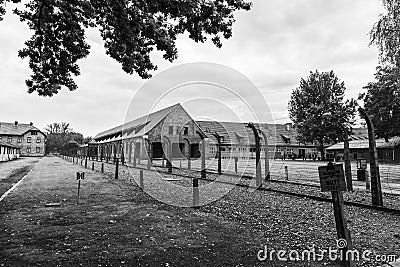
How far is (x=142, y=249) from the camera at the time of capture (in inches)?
182

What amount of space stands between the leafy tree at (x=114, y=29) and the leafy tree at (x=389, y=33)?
1103 centimetres

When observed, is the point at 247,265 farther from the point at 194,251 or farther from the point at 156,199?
the point at 156,199

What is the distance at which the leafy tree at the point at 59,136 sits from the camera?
10581 centimetres

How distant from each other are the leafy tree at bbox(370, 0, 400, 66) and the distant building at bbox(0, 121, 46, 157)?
90573 millimetres

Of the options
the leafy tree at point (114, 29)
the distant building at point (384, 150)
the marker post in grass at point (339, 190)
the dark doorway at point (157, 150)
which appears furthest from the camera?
the dark doorway at point (157, 150)

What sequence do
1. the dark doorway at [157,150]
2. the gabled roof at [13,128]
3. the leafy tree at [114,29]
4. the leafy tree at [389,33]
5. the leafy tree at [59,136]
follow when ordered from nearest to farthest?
the leafy tree at [114,29]
the leafy tree at [389,33]
the dark doorway at [157,150]
the gabled roof at [13,128]
the leafy tree at [59,136]

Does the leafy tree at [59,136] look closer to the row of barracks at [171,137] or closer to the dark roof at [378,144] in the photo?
the row of barracks at [171,137]

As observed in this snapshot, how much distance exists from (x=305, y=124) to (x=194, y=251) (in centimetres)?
4645

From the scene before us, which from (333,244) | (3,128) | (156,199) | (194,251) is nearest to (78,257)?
(194,251)

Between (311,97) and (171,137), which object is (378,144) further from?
(171,137)

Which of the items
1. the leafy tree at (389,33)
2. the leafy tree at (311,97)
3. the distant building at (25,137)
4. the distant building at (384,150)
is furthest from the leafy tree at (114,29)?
the distant building at (25,137)

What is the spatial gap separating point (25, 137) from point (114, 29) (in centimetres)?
9257

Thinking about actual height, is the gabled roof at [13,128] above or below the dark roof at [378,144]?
above

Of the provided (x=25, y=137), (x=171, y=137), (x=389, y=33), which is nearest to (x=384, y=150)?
(x=171, y=137)
